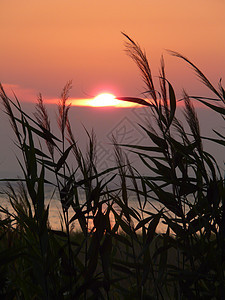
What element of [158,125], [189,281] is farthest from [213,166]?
[189,281]

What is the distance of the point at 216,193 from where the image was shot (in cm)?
138

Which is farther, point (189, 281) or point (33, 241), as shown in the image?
point (189, 281)

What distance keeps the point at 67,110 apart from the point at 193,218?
63cm

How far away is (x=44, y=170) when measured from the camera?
131cm

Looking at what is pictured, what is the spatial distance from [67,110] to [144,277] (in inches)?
24.5

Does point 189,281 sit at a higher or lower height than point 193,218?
lower

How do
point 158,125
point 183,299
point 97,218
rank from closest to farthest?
point 158,125 < point 97,218 < point 183,299

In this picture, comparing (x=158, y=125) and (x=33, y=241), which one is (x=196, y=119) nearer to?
(x=158, y=125)

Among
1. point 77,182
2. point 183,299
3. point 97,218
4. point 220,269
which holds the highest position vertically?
point 77,182

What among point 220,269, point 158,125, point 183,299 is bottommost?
point 183,299

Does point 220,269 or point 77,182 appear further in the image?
point 77,182

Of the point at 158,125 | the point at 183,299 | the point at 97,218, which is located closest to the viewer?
the point at 158,125

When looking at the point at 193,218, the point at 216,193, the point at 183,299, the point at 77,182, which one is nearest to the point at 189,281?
the point at 183,299

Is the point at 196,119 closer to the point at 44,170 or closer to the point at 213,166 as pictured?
the point at 213,166
